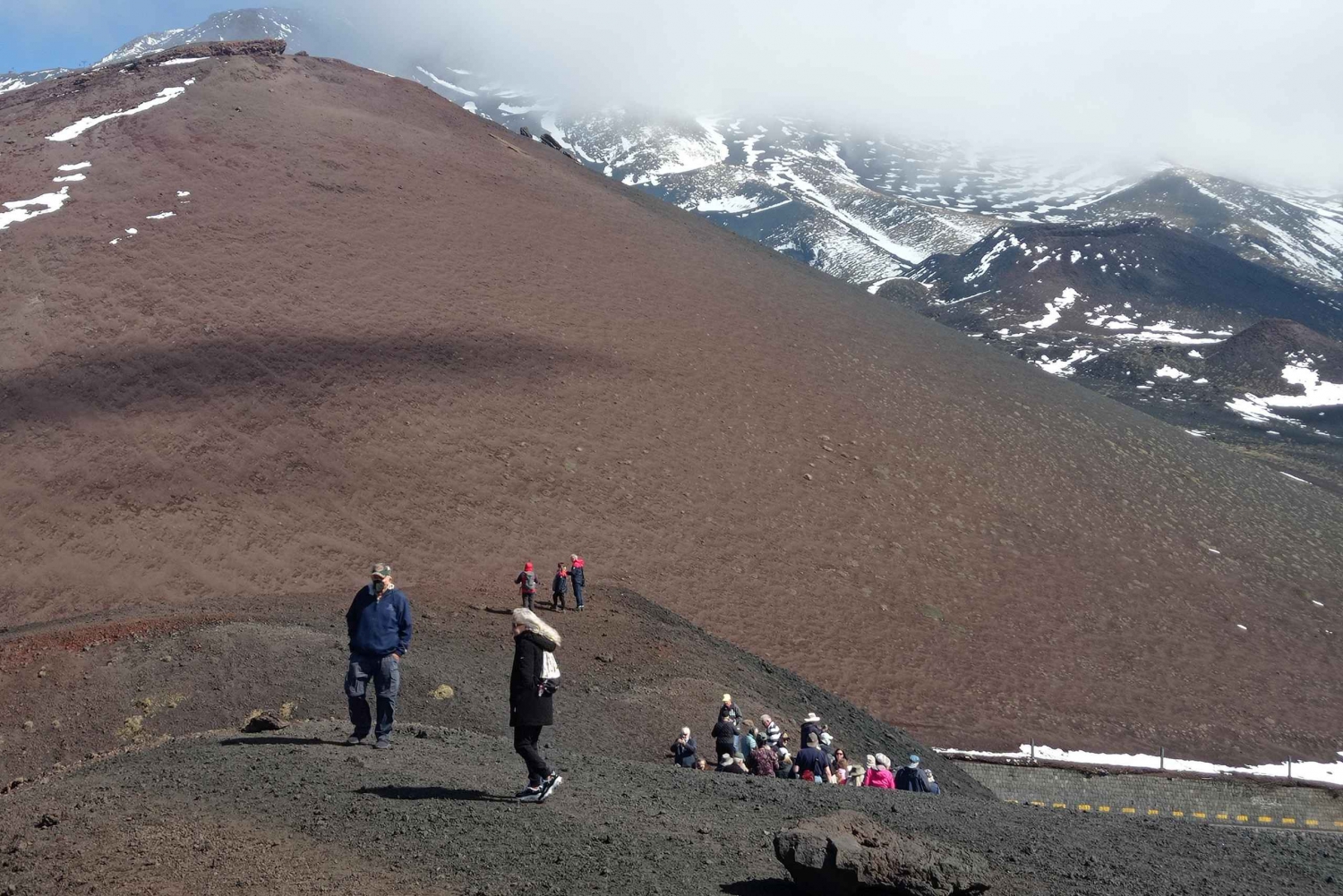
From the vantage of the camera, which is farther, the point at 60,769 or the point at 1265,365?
the point at 1265,365

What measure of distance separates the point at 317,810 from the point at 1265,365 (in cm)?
10542

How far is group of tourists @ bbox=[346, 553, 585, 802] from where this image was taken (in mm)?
7527

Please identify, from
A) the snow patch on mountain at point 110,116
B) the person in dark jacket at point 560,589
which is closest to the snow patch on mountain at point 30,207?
the snow patch on mountain at point 110,116

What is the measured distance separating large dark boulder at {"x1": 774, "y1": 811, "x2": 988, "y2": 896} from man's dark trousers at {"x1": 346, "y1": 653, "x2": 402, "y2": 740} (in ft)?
12.7

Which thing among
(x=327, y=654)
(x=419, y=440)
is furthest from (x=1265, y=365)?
(x=327, y=654)

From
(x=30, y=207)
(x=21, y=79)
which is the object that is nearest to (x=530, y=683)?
(x=30, y=207)

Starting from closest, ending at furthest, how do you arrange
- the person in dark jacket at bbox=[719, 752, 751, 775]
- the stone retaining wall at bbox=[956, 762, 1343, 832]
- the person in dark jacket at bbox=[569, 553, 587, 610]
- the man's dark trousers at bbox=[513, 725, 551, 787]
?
the man's dark trousers at bbox=[513, 725, 551, 787], the person in dark jacket at bbox=[719, 752, 751, 775], the person in dark jacket at bbox=[569, 553, 587, 610], the stone retaining wall at bbox=[956, 762, 1343, 832]

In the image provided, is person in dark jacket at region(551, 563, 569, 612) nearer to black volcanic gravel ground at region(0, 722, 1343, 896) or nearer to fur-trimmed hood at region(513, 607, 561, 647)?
black volcanic gravel ground at region(0, 722, 1343, 896)

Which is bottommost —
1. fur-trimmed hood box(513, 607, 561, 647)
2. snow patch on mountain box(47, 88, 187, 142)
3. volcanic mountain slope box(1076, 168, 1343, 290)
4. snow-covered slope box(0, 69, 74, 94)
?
fur-trimmed hood box(513, 607, 561, 647)

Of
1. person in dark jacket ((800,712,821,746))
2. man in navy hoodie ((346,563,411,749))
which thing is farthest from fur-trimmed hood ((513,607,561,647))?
person in dark jacket ((800,712,821,746))

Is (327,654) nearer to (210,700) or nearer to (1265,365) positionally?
(210,700)

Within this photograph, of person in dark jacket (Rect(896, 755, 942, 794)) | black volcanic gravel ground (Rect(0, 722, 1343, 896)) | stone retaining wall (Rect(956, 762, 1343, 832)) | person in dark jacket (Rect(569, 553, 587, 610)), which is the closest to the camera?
black volcanic gravel ground (Rect(0, 722, 1343, 896))

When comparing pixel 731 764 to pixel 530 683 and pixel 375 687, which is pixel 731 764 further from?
pixel 530 683

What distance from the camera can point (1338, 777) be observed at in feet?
78.6
